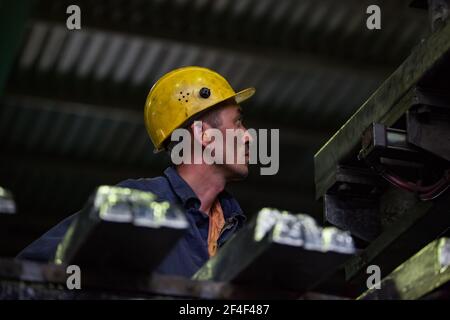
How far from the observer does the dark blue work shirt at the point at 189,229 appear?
13.7 ft

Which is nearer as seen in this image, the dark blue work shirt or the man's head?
the dark blue work shirt

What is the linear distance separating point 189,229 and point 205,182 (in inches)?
32.8

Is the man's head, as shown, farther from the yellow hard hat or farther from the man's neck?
the man's neck

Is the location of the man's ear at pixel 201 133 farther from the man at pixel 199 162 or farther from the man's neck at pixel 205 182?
the man's neck at pixel 205 182

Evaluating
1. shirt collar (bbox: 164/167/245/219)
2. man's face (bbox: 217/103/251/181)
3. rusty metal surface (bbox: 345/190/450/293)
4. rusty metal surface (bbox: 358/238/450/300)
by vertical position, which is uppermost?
man's face (bbox: 217/103/251/181)

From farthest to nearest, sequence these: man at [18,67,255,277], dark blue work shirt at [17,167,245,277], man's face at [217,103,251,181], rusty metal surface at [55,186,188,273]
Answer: man's face at [217,103,251,181] → man at [18,67,255,277] → dark blue work shirt at [17,167,245,277] → rusty metal surface at [55,186,188,273]

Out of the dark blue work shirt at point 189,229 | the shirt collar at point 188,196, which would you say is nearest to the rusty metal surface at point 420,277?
the dark blue work shirt at point 189,229

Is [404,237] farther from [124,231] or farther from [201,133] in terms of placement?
[124,231]

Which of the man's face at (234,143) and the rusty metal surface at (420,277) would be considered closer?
the rusty metal surface at (420,277)

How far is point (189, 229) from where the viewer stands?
4.54 meters

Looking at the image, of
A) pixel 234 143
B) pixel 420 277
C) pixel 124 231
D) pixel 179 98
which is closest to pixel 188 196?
pixel 234 143

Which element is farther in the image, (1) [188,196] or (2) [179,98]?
(2) [179,98]

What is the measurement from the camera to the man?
499 cm

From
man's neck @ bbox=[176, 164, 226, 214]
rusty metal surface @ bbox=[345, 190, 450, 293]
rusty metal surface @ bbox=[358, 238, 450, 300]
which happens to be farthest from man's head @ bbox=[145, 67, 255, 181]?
rusty metal surface @ bbox=[358, 238, 450, 300]
